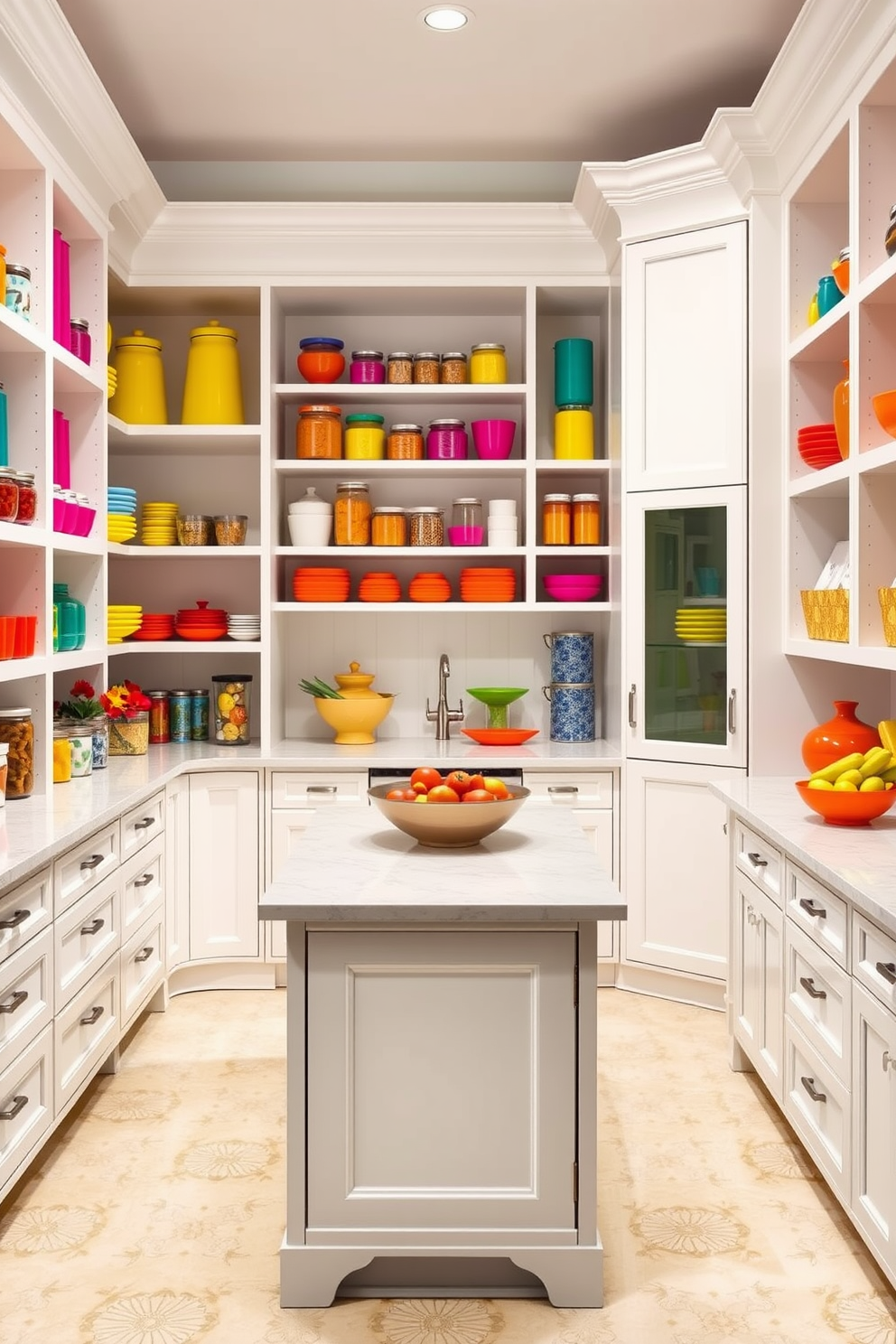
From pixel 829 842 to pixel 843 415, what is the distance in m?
1.25

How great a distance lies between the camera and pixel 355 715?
444 centimetres

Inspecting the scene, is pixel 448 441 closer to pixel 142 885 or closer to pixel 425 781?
pixel 142 885

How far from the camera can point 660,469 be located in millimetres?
3941

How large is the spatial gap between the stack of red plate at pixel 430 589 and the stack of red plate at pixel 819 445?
1.48 metres

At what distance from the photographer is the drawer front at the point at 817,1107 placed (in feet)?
7.59

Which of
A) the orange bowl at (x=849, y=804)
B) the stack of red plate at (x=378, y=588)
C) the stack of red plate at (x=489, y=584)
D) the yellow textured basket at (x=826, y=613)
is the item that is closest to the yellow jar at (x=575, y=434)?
the stack of red plate at (x=489, y=584)

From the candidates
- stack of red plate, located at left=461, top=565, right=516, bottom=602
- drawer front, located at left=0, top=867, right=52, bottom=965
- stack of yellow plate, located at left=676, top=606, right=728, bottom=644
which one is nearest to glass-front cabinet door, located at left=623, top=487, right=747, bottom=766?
stack of yellow plate, located at left=676, top=606, right=728, bottom=644

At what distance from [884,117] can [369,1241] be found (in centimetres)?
284

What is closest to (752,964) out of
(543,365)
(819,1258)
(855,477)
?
(819,1258)

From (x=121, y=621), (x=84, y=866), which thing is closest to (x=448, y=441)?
(x=121, y=621)

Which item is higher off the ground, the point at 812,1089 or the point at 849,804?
the point at 849,804

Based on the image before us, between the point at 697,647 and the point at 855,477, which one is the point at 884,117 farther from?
the point at 697,647

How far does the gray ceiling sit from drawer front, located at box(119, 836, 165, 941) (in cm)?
245

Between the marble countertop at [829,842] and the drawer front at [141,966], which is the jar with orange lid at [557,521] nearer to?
the marble countertop at [829,842]
